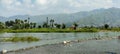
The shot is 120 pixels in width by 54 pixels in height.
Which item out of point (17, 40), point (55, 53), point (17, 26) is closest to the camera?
point (55, 53)

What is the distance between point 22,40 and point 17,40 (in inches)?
61.9

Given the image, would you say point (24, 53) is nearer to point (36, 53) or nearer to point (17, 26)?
point (36, 53)

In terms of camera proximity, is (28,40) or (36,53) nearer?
(36,53)

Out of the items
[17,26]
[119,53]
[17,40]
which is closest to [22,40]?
[17,40]

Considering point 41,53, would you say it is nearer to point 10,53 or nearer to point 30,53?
point 30,53

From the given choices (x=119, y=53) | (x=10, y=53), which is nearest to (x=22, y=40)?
(x=10, y=53)

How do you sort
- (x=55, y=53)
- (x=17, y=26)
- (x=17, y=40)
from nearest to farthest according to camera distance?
(x=55, y=53) < (x=17, y=40) < (x=17, y=26)

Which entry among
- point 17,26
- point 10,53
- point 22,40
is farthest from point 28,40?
point 17,26

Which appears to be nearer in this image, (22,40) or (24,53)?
(24,53)

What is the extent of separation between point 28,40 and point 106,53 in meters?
35.0

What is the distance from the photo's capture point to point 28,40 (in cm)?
6794

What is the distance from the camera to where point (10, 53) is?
3584cm

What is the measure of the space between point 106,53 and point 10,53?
490 inches

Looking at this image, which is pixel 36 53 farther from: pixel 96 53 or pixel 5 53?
pixel 96 53
